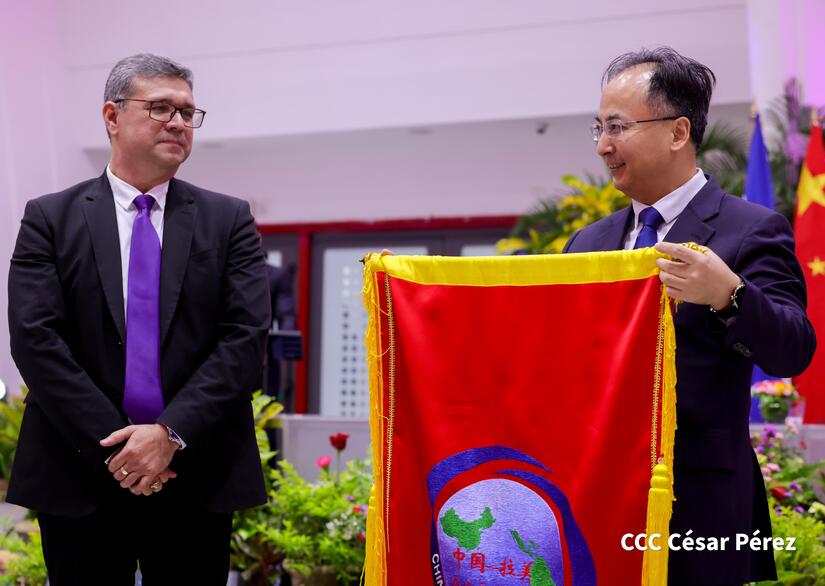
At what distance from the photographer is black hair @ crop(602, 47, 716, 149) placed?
6.51 feet

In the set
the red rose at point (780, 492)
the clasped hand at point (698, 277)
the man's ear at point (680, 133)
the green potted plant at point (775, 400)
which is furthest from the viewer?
the green potted plant at point (775, 400)

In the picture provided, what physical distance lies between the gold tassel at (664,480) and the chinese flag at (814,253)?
3207 mm

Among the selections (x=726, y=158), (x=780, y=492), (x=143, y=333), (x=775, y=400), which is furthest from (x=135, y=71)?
(x=726, y=158)

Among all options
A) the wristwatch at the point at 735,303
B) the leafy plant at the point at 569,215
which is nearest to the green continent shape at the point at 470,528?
the wristwatch at the point at 735,303

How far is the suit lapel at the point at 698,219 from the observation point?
1.88 m

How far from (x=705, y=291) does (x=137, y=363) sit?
1.19m

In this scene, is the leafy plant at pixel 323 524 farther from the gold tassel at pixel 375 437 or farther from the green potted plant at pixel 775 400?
the green potted plant at pixel 775 400

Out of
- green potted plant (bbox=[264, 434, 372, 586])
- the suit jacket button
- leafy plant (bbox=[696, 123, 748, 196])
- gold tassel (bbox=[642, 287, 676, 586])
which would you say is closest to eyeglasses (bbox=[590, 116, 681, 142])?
gold tassel (bbox=[642, 287, 676, 586])

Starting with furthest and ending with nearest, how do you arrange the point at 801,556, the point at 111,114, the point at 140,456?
the point at 801,556
the point at 111,114
the point at 140,456

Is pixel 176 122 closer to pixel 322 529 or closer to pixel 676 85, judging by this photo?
pixel 676 85

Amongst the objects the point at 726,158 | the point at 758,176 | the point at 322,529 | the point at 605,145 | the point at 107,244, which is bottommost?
the point at 322,529

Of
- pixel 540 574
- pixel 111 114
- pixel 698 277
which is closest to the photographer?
pixel 698 277

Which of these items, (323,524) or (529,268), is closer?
(529,268)

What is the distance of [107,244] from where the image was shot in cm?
208
